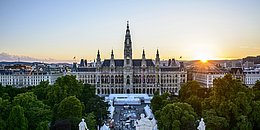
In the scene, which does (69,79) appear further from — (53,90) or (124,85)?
(124,85)

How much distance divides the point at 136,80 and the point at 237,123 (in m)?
65.2

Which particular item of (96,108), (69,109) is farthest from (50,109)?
(96,108)

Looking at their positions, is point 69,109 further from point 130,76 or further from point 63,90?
point 130,76

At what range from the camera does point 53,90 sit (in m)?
45.6

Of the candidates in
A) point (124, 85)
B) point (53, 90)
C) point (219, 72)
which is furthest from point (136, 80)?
point (53, 90)

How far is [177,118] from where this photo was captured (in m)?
34.9

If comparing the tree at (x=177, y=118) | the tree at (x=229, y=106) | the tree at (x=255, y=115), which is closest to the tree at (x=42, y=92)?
the tree at (x=177, y=118)

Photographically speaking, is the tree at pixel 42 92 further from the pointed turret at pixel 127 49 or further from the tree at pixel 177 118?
the pointed turret at pixel 127 49

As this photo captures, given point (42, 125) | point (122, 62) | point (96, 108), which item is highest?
point (122, 62)

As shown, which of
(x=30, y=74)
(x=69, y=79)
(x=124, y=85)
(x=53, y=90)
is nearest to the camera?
(x=53, y=90)

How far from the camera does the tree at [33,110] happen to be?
3556 centimetres

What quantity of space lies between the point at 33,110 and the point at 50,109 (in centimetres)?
456

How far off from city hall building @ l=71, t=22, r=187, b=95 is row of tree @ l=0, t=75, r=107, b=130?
4641cm

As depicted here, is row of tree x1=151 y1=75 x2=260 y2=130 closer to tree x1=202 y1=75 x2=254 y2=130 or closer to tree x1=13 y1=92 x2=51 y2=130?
tree x1=202 y1=75 x2=254 y2=130
